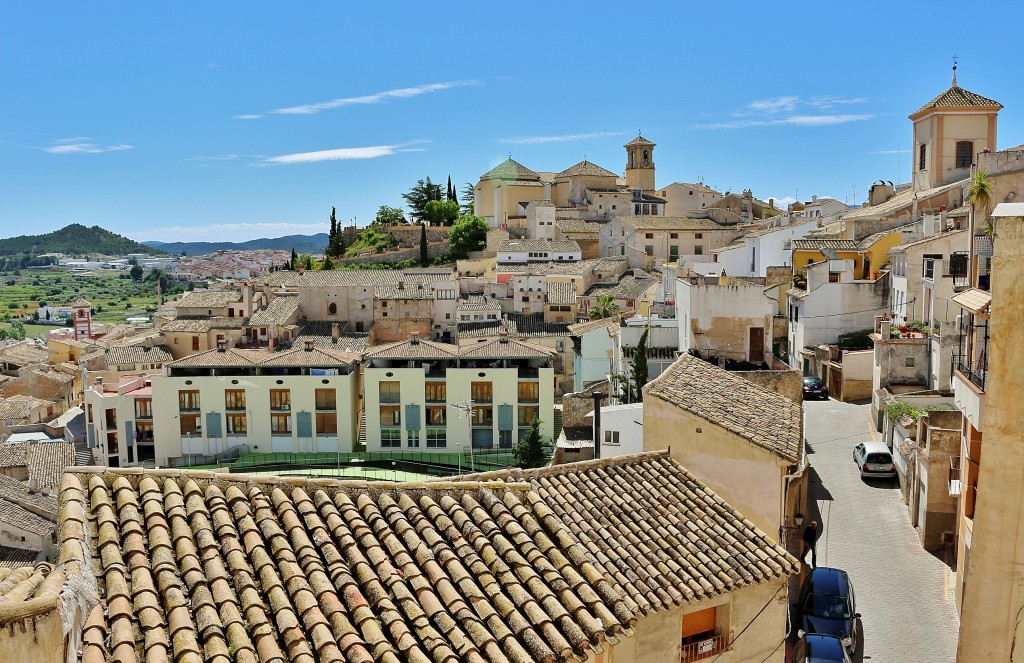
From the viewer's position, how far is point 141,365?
51375 millimetres

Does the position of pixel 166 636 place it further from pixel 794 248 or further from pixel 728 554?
pixel 794 248

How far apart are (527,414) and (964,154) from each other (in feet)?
67.3

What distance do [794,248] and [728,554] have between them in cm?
2702

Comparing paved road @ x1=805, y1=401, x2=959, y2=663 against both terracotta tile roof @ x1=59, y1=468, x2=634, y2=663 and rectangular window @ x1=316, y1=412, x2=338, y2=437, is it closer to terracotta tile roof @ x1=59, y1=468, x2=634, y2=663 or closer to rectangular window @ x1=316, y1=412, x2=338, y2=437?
terracotta tile roof @ x1=59, y1=468, x2=634, y2=663

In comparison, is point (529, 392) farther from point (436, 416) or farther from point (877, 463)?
point (877, 463)

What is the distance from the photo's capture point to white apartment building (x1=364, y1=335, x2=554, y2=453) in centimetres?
3959

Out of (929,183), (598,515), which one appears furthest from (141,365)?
(598,515)

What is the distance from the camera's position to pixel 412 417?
39750mm

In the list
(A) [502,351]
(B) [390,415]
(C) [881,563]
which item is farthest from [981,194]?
(B) [390,415]

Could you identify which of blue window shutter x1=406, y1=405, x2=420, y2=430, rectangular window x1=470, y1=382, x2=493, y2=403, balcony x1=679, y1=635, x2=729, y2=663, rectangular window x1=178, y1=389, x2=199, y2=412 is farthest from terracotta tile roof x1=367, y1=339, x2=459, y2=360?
balcony x1=679, y1=635, x2=729, y2=663

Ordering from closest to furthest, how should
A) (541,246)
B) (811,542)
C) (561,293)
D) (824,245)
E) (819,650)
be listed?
(819,650)
(811,542)
(824,245)
(561,293)
(541,246)

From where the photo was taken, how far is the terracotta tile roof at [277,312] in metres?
51.0

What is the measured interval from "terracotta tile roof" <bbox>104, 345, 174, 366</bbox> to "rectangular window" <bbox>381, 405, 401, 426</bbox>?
1724cm

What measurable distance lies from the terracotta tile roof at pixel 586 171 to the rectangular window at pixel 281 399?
137 feet
